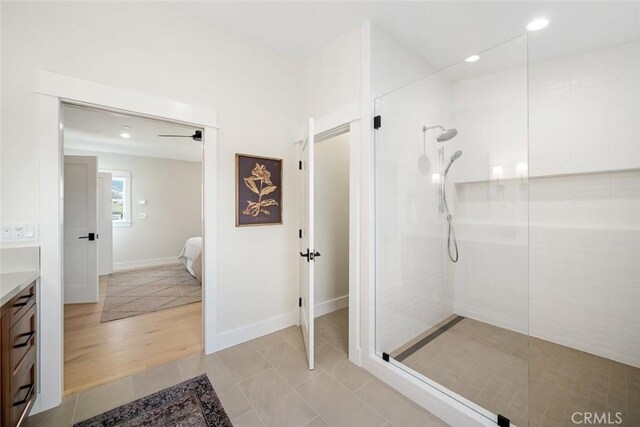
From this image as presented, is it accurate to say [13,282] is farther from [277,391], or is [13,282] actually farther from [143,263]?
[143,263]

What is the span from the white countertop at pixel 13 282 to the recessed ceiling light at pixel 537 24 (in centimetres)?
387

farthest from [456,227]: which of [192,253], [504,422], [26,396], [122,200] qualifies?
[122,200]

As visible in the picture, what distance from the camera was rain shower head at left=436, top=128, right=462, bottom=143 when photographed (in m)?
2.26

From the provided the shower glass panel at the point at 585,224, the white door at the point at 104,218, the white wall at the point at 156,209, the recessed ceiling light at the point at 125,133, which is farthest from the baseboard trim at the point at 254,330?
the white wall at the point at 156,209

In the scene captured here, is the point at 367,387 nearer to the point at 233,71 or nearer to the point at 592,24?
the point at 233,71

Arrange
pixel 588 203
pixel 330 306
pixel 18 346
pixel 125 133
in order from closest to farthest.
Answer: pixel 18 346 → pixel 588 203 → pixel 330 306 → pixel 125 133

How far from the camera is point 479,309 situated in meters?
2.32

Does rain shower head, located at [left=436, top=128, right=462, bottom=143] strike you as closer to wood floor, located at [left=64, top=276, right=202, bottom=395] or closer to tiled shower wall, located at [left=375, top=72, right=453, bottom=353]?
tiled shower wall, located at [left=375, top=72, right=453, bottom=353]

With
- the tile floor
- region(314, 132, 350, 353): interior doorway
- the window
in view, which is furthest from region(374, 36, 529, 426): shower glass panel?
the window

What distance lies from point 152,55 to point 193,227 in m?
5.20

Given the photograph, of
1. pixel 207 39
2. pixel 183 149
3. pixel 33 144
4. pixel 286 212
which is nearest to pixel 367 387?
pixel 286 212

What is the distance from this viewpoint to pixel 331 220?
339cm

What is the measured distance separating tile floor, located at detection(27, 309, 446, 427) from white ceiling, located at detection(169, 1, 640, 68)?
2.89 metres

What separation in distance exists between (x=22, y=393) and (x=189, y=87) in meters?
2.29
